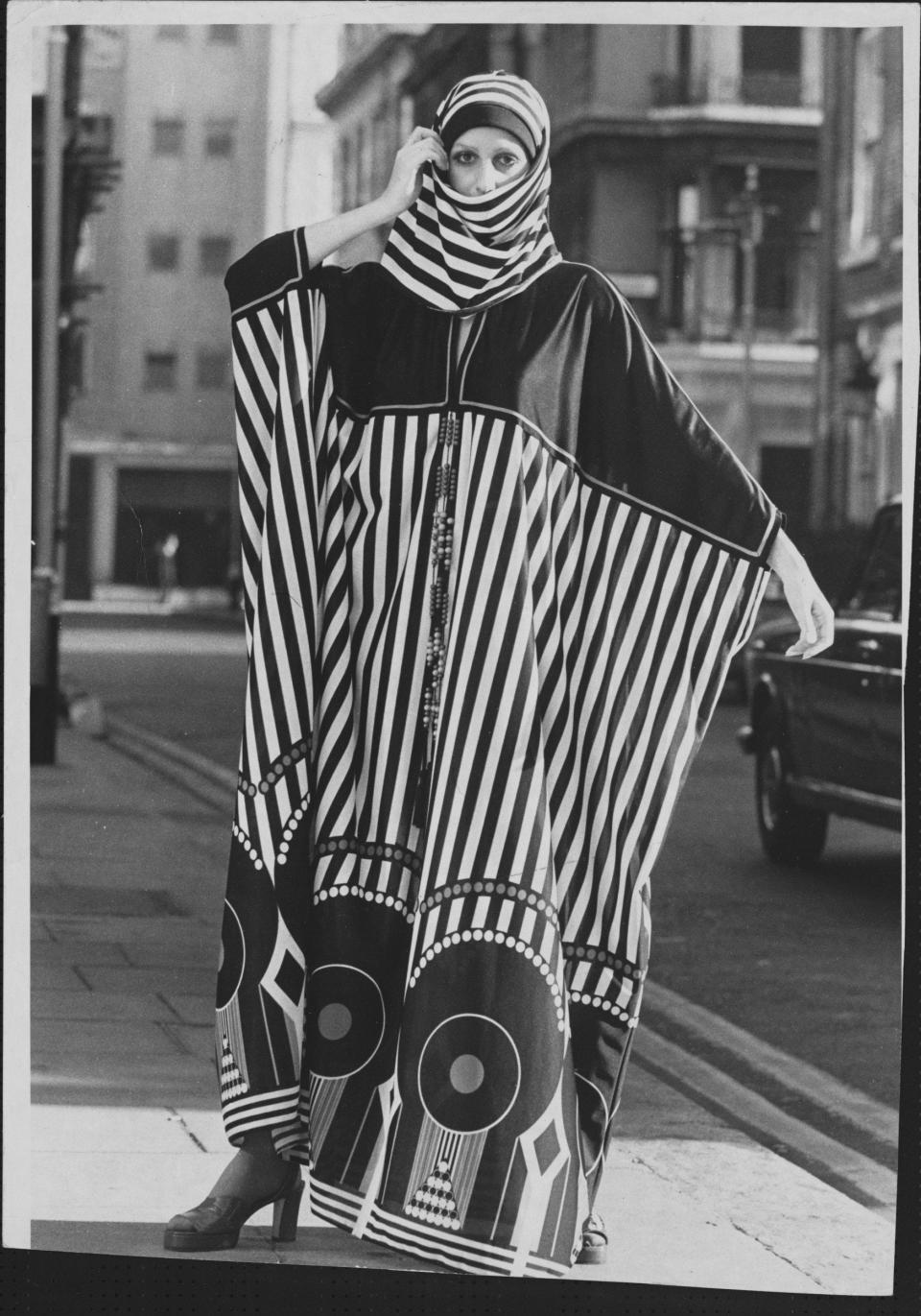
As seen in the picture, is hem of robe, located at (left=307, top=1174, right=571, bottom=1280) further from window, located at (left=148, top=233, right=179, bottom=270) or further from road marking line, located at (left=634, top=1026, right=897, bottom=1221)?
window, located at (left=148, top=233, right=179, bottom=270)

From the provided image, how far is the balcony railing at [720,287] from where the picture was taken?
444cm

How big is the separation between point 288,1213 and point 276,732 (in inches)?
33.1

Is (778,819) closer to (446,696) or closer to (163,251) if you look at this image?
(163,251)

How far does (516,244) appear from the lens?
3539 millimetres

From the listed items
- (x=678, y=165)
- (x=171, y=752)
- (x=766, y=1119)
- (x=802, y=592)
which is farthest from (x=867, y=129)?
(x=802, y=592)

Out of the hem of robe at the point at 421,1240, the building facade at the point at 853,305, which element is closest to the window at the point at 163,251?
the building facade at the point at 853,305

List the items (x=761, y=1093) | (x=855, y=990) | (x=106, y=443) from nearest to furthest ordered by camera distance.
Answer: (x=761, y=1093) → (x=855, y=990) → (x=106, y=443)

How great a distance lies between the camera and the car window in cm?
762

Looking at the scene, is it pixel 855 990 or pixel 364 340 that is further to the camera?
pixel 855 990

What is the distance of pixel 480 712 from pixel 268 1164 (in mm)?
858

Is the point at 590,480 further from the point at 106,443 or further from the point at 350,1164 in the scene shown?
the point at 106,443

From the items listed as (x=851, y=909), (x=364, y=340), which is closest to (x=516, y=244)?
(x=364, y=340)

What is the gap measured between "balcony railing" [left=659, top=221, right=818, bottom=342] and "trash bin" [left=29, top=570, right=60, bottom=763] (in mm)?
6628

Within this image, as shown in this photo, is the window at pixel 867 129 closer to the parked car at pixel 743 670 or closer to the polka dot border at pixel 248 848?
the parked car at pixel 743 670
